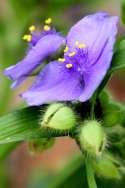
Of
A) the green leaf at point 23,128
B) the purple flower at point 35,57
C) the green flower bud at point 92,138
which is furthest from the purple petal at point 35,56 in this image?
the green flower bud at point 92,138

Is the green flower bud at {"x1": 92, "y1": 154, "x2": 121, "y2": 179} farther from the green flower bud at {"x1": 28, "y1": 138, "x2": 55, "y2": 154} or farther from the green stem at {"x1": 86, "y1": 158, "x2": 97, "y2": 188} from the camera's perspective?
the green flower bud at {"x1": 28, "y1": 138, "x2": 55, "y2": 154}

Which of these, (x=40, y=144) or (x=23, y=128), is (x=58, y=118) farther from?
(x=40, y=144)

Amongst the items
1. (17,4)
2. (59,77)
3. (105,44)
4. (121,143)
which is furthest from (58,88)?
(17,4)

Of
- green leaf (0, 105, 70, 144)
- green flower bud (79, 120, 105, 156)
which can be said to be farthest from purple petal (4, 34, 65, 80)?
green flower bud (79, 120, 105, 156)

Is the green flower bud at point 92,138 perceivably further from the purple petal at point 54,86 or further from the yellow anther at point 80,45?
the yellow anther at point 80,45

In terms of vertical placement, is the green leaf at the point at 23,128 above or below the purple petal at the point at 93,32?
below

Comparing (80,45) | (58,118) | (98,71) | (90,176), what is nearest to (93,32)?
(80,45)

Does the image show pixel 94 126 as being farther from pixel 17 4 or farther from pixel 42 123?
pixel 17 4
